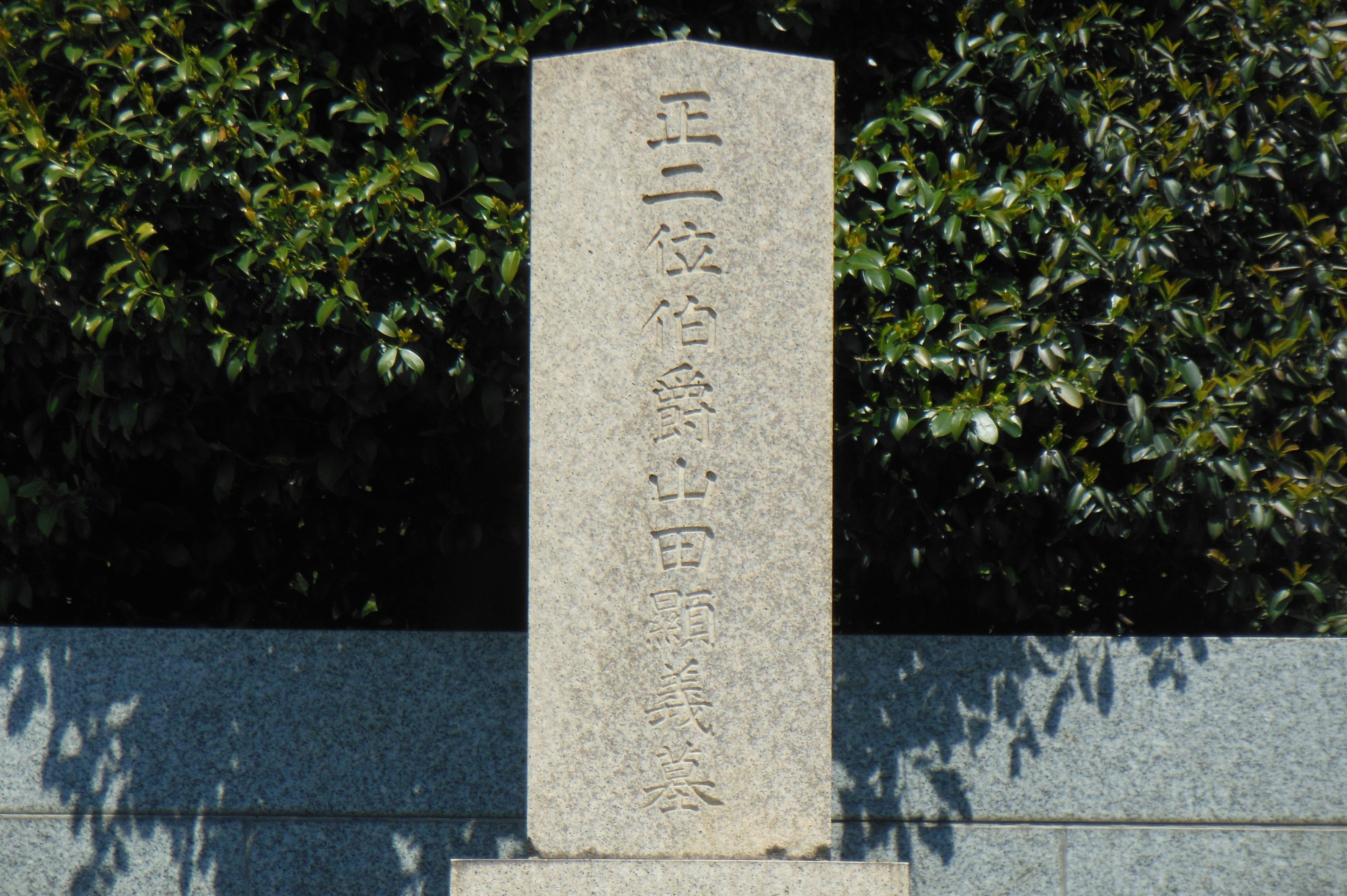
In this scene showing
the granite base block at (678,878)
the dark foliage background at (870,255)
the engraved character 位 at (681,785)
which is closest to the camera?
the granite base block at (678,878)

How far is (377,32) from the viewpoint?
3312 mm

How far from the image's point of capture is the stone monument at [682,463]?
264 cm

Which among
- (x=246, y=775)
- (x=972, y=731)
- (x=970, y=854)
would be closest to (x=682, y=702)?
(x=972, y=731)

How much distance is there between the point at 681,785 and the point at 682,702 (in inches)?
7.7

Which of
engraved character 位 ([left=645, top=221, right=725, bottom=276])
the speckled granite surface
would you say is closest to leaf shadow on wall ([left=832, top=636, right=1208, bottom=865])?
the speckled granite surface

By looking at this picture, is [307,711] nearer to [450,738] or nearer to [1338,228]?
[450,738]

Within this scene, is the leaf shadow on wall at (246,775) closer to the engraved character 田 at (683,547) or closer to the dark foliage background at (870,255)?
the dark foliage background at (870,255)

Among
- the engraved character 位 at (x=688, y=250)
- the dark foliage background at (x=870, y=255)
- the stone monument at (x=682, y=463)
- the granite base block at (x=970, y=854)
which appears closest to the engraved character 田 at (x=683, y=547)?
the stone monument at (x=682, y=463)

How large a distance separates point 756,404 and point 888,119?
113 cm

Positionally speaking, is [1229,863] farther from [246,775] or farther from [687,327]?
[246,775]

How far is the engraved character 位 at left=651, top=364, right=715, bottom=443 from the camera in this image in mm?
2676

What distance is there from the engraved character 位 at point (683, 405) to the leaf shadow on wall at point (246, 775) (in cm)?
118

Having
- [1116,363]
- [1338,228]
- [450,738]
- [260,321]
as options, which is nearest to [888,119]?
[1116,363]

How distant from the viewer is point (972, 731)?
11.4 ft
